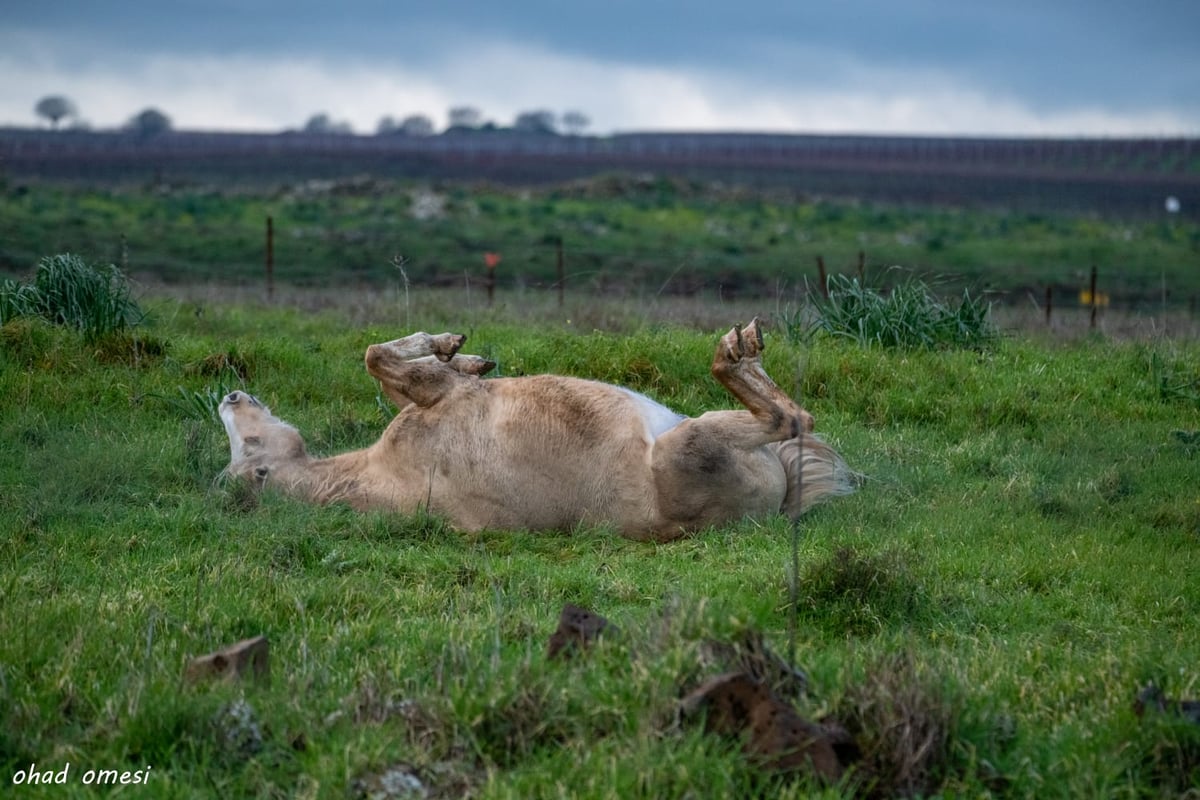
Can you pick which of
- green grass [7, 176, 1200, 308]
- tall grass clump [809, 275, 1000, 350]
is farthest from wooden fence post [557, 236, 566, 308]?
tall grass clump [809, 275, 1000, 350]

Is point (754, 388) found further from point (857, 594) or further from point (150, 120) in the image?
point (150, 120)

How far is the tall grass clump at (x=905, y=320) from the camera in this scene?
34.2 feet

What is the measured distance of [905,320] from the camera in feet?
34.5

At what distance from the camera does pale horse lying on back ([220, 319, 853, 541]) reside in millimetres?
6375

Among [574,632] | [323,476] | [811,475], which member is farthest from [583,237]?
[574,632]

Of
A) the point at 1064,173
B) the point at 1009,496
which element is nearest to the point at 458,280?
the point at 1009,496

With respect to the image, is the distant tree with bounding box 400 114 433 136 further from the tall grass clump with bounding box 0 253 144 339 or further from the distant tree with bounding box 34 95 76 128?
the tall grass clump with bounding box 0 253 144 339

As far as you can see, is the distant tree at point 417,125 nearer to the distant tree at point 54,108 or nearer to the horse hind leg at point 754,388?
the distant tree at point 54,108

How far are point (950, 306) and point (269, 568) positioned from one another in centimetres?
731

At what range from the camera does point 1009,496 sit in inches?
283

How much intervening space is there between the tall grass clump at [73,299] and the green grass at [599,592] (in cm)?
26

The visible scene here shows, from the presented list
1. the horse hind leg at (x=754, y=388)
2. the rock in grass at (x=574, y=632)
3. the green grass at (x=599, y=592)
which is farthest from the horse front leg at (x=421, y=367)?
the rock in grass at (x=574, y=632)

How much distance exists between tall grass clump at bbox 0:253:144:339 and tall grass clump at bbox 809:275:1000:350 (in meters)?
5.55

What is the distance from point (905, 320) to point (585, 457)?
16.0ft
